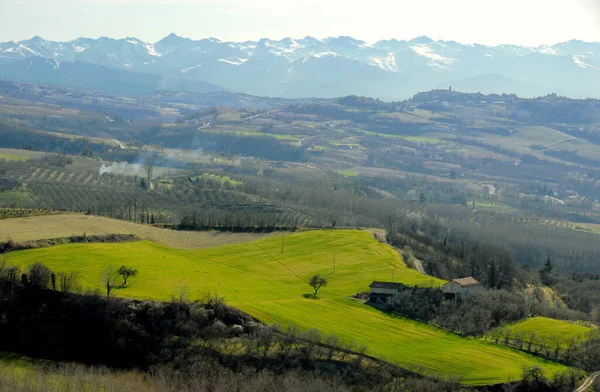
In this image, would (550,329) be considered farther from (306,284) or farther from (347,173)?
(347,173)

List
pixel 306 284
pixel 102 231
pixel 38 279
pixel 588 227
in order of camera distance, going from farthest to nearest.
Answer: pixel 588 227, pixel 102 231, pixel 306 284, pixel 38 279

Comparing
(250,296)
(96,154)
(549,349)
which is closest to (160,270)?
(250,296)

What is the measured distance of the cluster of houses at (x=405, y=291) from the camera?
6733cm

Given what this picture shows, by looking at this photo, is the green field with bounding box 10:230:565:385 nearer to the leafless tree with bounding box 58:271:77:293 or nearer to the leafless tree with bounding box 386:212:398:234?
the leafless tree with bounding box 58:271:77:293

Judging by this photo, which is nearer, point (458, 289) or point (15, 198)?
point (458, 289)

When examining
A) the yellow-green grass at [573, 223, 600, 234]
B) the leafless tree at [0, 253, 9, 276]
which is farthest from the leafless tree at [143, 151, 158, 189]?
the yellow-green grass at [573, 223, 600, 234]

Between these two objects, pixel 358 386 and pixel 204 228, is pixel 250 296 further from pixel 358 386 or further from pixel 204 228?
pixel 204 228

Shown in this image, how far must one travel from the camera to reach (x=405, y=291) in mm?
67875

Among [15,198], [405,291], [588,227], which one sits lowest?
[588,227]

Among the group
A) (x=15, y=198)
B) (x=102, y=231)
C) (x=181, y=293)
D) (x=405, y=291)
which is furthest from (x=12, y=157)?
(x=405, y=291)

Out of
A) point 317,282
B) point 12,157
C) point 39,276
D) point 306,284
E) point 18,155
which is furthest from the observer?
point 18,155

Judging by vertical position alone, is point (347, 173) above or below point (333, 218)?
below

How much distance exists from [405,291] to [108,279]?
23780 mm

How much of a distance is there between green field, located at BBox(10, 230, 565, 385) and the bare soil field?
2.95m
